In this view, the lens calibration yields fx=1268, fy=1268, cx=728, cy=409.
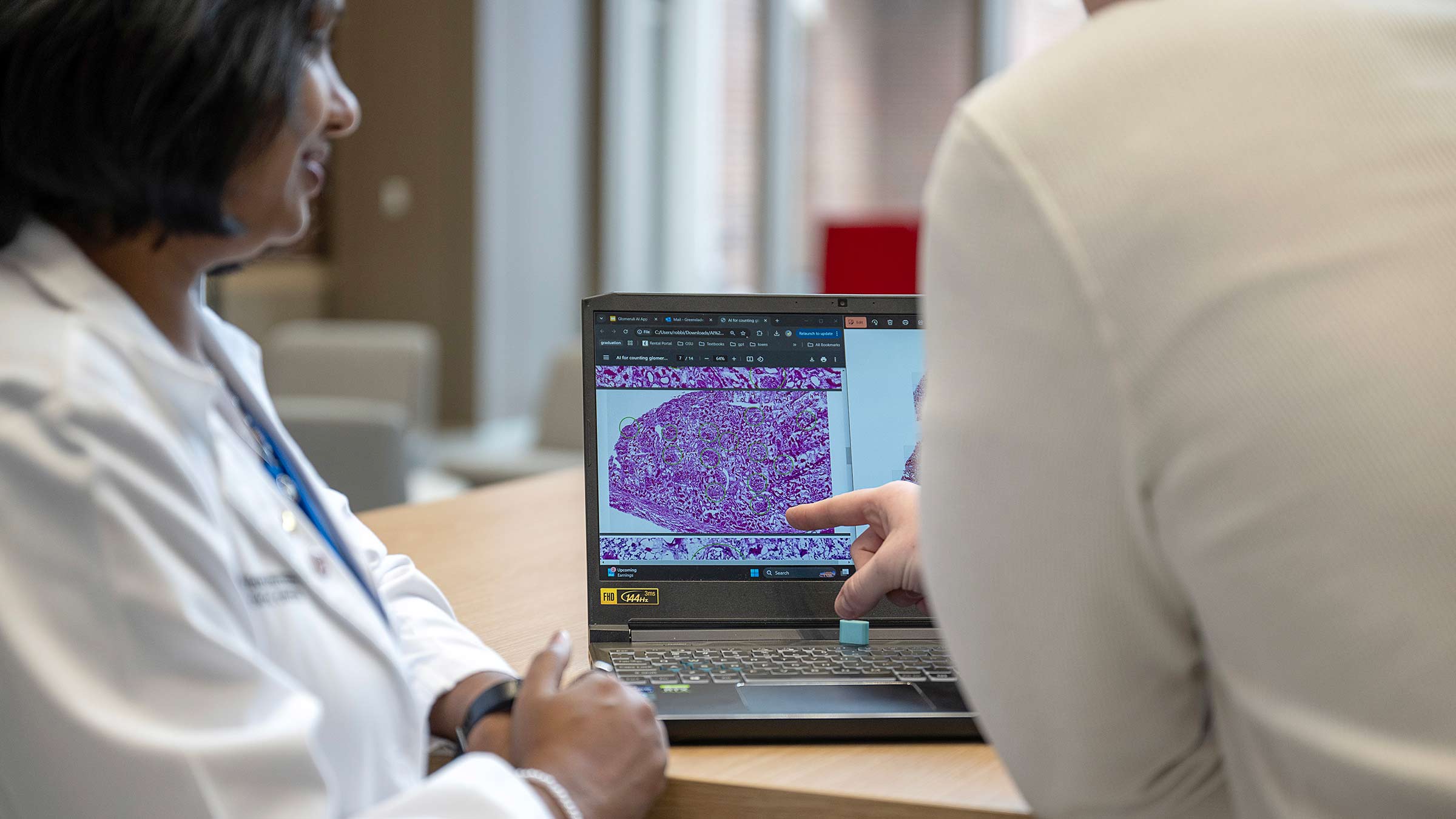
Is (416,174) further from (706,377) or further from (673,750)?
(673,750)

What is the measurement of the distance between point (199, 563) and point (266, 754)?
109 millimetres

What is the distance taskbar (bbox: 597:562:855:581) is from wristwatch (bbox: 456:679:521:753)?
0.18 metres

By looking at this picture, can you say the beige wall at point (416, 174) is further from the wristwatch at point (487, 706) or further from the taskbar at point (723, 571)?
the wristwatch at point (487, 706)

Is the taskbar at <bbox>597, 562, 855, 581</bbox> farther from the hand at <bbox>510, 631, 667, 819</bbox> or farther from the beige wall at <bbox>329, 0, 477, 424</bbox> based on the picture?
the beige wall at <bbox>329, 0, 477, 424</bbox>

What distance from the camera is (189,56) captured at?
2.29 ft

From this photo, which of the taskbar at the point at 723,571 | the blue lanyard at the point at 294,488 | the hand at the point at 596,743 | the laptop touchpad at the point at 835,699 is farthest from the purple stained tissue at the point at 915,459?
the blue lanyard at the point at 294,488

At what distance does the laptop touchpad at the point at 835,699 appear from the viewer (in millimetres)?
908

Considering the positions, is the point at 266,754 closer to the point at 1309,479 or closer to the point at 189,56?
the point at 189,56

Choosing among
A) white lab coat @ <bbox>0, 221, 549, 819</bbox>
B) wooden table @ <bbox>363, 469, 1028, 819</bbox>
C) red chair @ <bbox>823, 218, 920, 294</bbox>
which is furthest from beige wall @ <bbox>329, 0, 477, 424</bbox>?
white lab coat @ <bbox>0, 221, 549, 819</bbox>

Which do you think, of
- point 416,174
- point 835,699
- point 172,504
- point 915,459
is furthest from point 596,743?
point 416,174

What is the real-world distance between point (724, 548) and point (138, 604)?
0.55m

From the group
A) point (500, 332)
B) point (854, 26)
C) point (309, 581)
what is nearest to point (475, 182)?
point (500, 332)

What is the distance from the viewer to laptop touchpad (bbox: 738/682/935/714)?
908 mm

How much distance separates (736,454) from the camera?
1.13m
